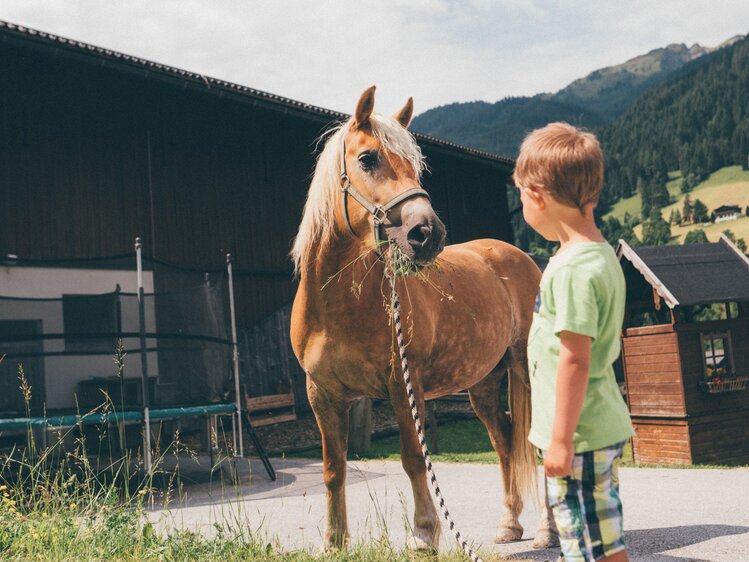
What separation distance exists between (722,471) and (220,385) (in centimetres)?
534

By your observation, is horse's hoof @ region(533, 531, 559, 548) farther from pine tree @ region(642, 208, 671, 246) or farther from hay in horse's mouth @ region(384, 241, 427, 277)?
pine tree @ region(642, 208, 671, 246)

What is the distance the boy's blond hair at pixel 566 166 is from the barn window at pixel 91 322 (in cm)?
572

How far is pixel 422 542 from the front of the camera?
3.28 metres

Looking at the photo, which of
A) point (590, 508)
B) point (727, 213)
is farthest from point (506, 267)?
point (727, 213)

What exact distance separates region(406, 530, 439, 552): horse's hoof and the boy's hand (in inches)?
59.8

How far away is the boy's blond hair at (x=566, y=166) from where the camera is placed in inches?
80.4

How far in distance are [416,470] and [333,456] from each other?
49 cm

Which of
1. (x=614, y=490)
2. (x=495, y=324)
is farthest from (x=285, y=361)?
(x=614, y=490)

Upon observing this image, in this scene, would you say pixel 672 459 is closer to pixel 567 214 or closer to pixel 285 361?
pixel 285 361

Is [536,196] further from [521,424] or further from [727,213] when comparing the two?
[727,213]

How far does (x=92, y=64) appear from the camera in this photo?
36.2 ft

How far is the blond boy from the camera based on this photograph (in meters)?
1.93

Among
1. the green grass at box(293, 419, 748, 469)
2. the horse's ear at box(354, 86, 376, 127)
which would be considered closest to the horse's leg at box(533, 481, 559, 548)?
the horse's ear at box(354, 86, 376, 127)

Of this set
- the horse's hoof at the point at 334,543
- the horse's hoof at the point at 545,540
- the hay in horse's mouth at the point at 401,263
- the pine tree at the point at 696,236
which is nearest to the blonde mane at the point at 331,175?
the hay in horse's mouth at the point at 401,263
